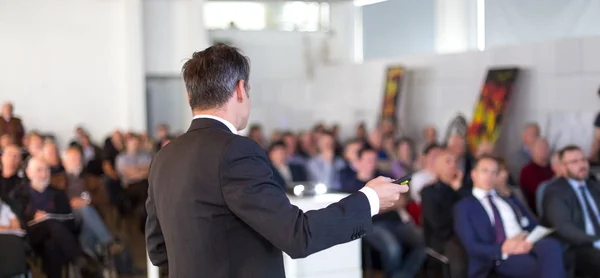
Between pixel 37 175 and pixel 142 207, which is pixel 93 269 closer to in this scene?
pixel 37 175

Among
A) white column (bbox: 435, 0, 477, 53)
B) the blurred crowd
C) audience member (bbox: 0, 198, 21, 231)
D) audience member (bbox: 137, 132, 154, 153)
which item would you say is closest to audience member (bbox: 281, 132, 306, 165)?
the blurred crowd

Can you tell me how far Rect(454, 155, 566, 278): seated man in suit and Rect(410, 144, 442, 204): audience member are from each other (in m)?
1.58

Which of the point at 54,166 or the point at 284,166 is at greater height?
the point at 54,166

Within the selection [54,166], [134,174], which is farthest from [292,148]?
[54,166]

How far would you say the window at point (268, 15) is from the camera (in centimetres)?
1373

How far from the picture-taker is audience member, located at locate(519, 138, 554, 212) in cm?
692

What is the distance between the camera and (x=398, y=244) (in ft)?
18.4

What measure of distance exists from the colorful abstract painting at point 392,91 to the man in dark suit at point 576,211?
17.6 feet

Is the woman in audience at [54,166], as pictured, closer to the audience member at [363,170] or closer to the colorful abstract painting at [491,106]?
the audience member at [363,170]

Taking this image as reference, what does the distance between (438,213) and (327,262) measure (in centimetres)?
83

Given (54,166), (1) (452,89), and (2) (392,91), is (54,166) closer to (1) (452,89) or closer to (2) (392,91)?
(1) (452,89)

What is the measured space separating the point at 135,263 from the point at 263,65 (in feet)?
24.0

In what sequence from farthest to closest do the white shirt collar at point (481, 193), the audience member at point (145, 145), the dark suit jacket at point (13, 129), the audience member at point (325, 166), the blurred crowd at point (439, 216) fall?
the dark suit jacket at point (13, 129), the audience member at point (145, 145), the audience member at point (325, 166), the white shirt collar at point (481, 193), the blurred crowd at point (439, 216)

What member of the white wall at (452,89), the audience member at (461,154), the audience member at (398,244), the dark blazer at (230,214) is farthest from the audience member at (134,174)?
the dark blazer at (230,214)
